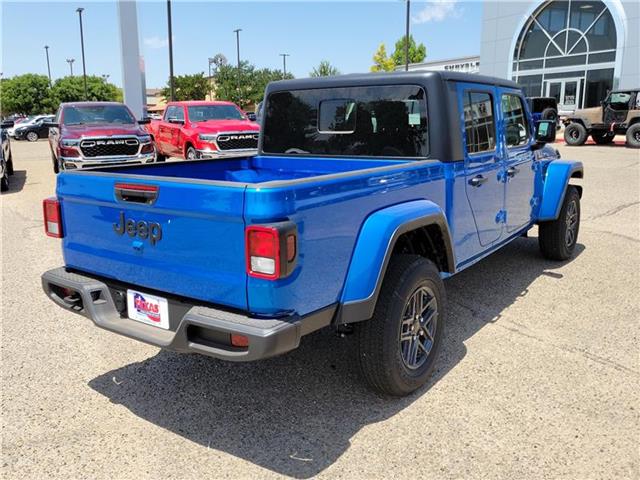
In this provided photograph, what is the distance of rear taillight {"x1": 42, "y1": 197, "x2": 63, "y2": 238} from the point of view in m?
3.31

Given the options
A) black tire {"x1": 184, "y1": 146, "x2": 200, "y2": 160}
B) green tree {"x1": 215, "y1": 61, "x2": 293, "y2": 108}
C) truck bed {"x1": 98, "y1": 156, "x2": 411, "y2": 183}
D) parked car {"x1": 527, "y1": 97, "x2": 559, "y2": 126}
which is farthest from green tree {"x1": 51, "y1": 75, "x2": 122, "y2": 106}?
truck bed {"x1": 98, "y1": 156, "x2": 411, "y2": 183}

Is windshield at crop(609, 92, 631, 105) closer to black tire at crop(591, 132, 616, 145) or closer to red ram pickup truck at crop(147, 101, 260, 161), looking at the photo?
black tire at crop(591, 132, 616, 145)

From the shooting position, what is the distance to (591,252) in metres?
6.53

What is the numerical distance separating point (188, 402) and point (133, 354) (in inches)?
33.2

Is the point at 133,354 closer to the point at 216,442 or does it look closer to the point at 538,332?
the point at 216,442

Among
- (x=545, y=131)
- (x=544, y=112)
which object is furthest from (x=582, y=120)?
(x=545, y=131)

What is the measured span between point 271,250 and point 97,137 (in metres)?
10.1

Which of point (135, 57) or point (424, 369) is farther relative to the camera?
point (135, 57)

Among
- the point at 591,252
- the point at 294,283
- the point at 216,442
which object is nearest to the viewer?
the point at 294,283

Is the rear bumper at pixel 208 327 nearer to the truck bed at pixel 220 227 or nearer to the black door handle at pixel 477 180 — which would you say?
the truck bed at pixel 220 227

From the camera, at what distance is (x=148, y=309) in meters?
2.88

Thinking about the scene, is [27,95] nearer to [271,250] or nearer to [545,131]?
[545,131]

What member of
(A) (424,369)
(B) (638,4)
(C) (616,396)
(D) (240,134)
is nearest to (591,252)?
(C) (616,396)

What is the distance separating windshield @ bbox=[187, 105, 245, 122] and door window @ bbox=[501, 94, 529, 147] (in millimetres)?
9789
